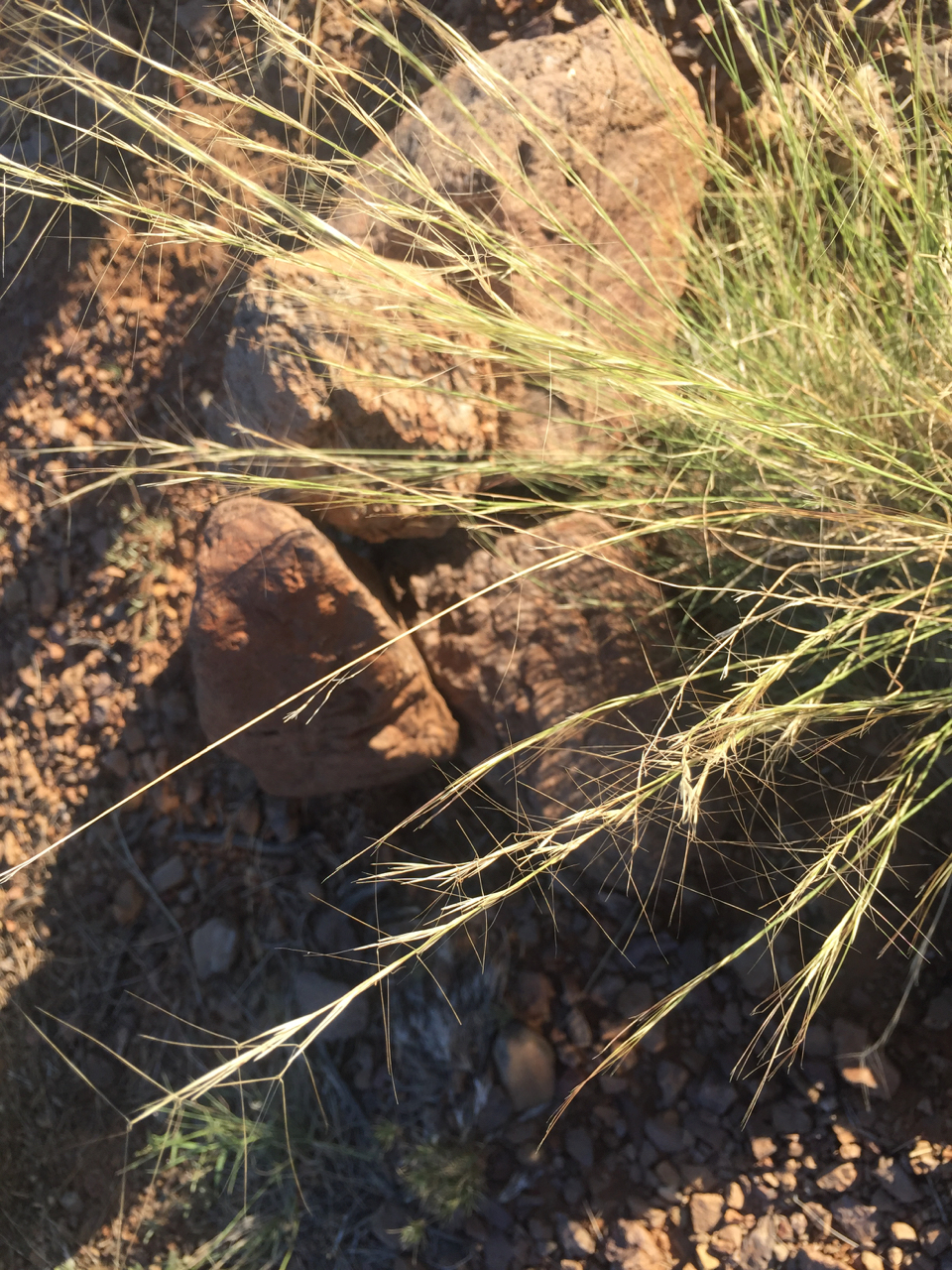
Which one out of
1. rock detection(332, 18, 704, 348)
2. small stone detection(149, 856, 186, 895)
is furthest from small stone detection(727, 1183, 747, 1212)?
rock detection(332, 18, 704, 348)

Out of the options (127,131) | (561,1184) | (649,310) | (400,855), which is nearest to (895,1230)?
(561,1184)

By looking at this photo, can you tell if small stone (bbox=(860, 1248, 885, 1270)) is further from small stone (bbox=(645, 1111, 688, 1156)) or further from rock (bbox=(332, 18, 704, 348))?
rock (bbox=(332, 18, 704, 348))

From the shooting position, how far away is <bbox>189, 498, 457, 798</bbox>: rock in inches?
46.6

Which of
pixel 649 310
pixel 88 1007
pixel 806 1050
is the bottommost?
pixel 806 1050

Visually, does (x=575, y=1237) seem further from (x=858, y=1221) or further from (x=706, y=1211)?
(x=858, y=1221)

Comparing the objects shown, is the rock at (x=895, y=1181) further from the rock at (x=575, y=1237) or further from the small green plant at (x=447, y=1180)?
A: the small green plant at (x=447, y=1180)

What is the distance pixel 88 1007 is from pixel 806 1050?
116cm

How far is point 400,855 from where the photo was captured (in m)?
1.44

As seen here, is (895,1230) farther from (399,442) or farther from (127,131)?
(127,131)

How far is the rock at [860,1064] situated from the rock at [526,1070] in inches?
15.3

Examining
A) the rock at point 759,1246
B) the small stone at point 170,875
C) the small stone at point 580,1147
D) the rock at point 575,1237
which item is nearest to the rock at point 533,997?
the small stone at point 580,1147

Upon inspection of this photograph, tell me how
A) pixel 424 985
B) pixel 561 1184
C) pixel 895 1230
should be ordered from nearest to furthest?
pixel 895 1230 < pixel 561 1184 < pixel 424 985

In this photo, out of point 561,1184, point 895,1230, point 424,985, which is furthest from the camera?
point 424,985

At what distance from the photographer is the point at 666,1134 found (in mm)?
1244
